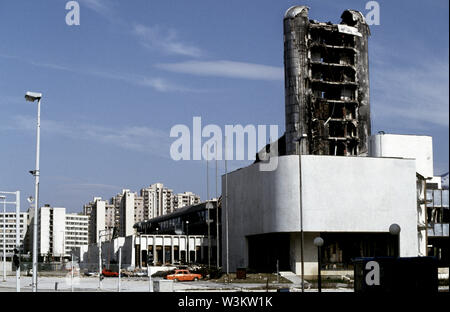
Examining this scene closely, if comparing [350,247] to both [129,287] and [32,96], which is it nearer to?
[129,287]

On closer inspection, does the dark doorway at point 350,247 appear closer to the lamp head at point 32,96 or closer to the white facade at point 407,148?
the white facade at point 407,148

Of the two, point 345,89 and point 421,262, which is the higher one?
point 345,89

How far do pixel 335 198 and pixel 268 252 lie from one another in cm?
1310

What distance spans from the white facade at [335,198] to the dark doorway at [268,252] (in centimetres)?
198

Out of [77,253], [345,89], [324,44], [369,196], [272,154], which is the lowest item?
[77,253]

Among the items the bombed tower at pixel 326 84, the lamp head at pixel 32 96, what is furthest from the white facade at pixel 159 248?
the lamp head at pixel 32 96

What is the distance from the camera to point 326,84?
112m

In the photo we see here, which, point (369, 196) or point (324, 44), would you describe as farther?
point (324, 44)

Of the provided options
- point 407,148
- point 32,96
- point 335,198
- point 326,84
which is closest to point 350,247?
point 335,198

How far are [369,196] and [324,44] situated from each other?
37.2 m
